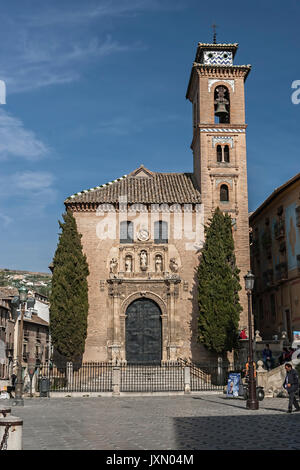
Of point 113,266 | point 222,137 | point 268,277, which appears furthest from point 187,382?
point 222,137

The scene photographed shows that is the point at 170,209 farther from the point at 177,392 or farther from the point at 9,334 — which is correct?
the point at 9,334

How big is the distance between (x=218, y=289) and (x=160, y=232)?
5994mm

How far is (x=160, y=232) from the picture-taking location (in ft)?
111

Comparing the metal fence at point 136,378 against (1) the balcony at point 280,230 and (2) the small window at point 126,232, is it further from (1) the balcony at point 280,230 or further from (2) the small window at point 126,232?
(1) the balcony at point 280,230

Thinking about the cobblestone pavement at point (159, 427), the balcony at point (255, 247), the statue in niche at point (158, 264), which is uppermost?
the balcony at point (255, 247)

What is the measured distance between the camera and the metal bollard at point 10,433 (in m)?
7.37

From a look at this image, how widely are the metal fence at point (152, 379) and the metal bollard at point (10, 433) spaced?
59.8ft

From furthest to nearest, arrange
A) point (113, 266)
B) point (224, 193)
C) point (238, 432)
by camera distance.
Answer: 1. point (224, 193)
2. point (113, 266)
3. point (238, 432)

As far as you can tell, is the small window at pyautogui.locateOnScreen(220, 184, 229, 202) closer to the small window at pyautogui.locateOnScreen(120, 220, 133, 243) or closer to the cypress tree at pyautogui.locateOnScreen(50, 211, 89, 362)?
the small window at pyautogui.locateOnScreen(120, 220, 133, 243)

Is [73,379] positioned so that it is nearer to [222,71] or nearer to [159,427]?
[159,427]

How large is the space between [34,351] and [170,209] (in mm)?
34485

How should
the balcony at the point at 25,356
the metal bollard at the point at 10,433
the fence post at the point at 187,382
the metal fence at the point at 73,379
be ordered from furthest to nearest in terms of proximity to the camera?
the balcony at the point at 25,356 → the metal fence at the point at 73,379 → the fence post at the point at 187,382 → the metal bollard at the point at 10,433

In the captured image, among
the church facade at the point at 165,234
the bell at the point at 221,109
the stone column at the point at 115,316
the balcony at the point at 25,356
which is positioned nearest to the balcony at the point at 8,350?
the balcony at the point at 25,356

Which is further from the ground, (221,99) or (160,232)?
(221,99)
